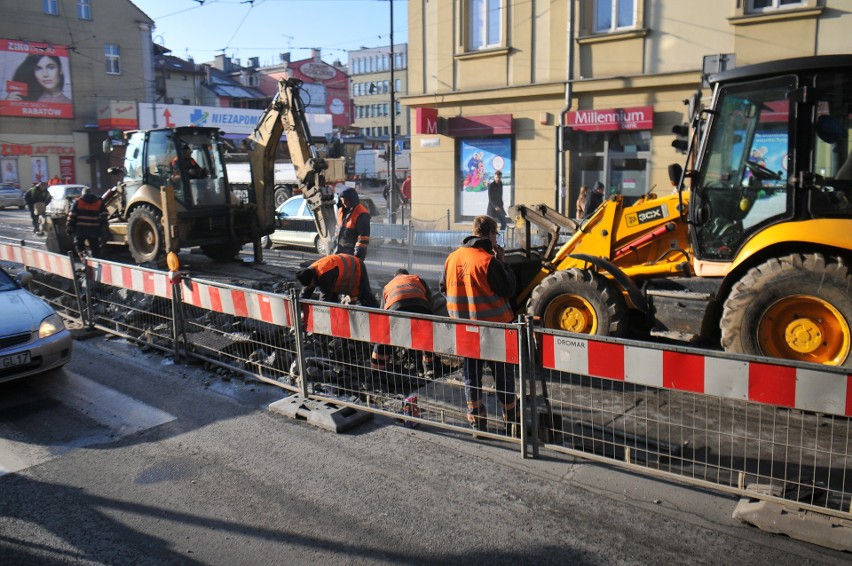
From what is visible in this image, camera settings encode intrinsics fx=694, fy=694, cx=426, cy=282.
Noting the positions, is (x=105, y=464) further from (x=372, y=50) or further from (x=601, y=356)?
(x=372, y=50)

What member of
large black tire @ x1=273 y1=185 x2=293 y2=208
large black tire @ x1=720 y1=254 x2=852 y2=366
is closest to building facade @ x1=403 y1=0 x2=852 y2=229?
large black tire @ x1=273 y1=185 x2=293 y2=208

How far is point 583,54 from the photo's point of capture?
56.8 feet

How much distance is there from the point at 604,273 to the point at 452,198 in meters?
13.6

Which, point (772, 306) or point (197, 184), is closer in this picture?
point (772, 306)

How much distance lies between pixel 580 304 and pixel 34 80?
4157 centimetres

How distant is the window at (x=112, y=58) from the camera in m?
43.2

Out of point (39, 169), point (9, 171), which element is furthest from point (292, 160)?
point (39, 169)

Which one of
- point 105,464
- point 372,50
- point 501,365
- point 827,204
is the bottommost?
point 105,464

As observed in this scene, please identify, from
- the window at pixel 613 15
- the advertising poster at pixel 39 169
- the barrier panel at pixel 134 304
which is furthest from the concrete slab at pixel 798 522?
the advertising poster at pixel 39 169

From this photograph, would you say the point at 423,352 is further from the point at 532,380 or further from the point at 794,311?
the point at 794,311

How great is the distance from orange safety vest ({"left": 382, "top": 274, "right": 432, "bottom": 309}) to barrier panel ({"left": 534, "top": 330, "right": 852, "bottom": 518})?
1.68m

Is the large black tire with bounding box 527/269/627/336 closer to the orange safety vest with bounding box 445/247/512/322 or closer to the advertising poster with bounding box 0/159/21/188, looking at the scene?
the orange safety vest with bounding box 445/247/512/322

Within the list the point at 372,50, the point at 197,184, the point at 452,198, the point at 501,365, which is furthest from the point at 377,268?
the point at 372,50

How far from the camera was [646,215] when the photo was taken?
7895mm
